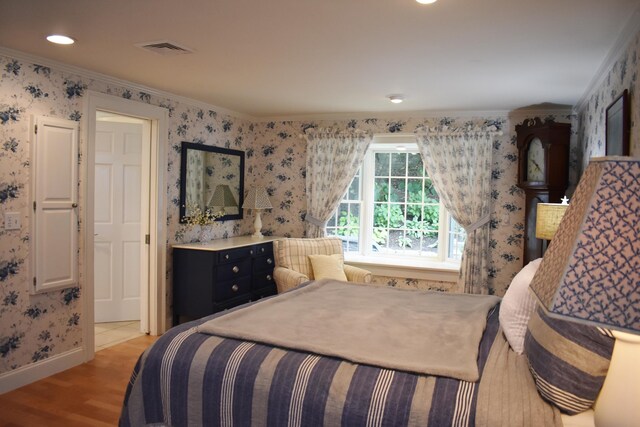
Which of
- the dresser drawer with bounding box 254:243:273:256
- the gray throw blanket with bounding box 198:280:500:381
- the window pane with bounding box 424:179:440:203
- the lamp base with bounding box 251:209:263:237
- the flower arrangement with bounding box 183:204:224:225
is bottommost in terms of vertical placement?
the gray throw blanket with bounding box 198:280:500:381

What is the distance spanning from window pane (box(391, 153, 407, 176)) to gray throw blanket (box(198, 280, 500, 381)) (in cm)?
248

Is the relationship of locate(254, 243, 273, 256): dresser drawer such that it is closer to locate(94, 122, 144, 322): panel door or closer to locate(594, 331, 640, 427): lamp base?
locate(94, 122, 144, 322): panel door

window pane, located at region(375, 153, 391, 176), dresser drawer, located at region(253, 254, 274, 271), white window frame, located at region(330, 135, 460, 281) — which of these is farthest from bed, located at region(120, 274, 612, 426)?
window pane, located at region(375, 153, 391, 176)

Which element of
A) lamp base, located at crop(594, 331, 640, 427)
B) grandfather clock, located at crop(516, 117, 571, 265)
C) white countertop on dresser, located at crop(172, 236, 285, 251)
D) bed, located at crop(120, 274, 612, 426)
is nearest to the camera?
lamp base, located at crop(594, 331, 640, 427)

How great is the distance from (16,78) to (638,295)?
12.2 feet

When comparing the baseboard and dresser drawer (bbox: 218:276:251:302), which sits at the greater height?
dresser drawer (bbox: 218:276:251:302)

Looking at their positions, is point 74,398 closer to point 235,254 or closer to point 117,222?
point 235,254

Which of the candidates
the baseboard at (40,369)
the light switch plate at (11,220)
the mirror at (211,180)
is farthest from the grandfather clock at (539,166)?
the light switch plate at (11,220)

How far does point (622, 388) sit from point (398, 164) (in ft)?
14.6

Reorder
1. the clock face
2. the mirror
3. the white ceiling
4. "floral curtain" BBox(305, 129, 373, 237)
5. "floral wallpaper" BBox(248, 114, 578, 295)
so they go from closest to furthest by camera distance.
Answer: the white ceiling < the clock face < the mirror < "floral wallpaper" BBox(248, 114, 578, 295) < "floral curtain" BBox(305, 129, 373, 237)

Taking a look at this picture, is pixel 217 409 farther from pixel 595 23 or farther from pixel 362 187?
pixel 362 187

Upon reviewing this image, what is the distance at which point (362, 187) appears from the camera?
18.5ft

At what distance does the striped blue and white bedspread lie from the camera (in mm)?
1698

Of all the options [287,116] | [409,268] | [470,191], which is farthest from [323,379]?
[287,116]
